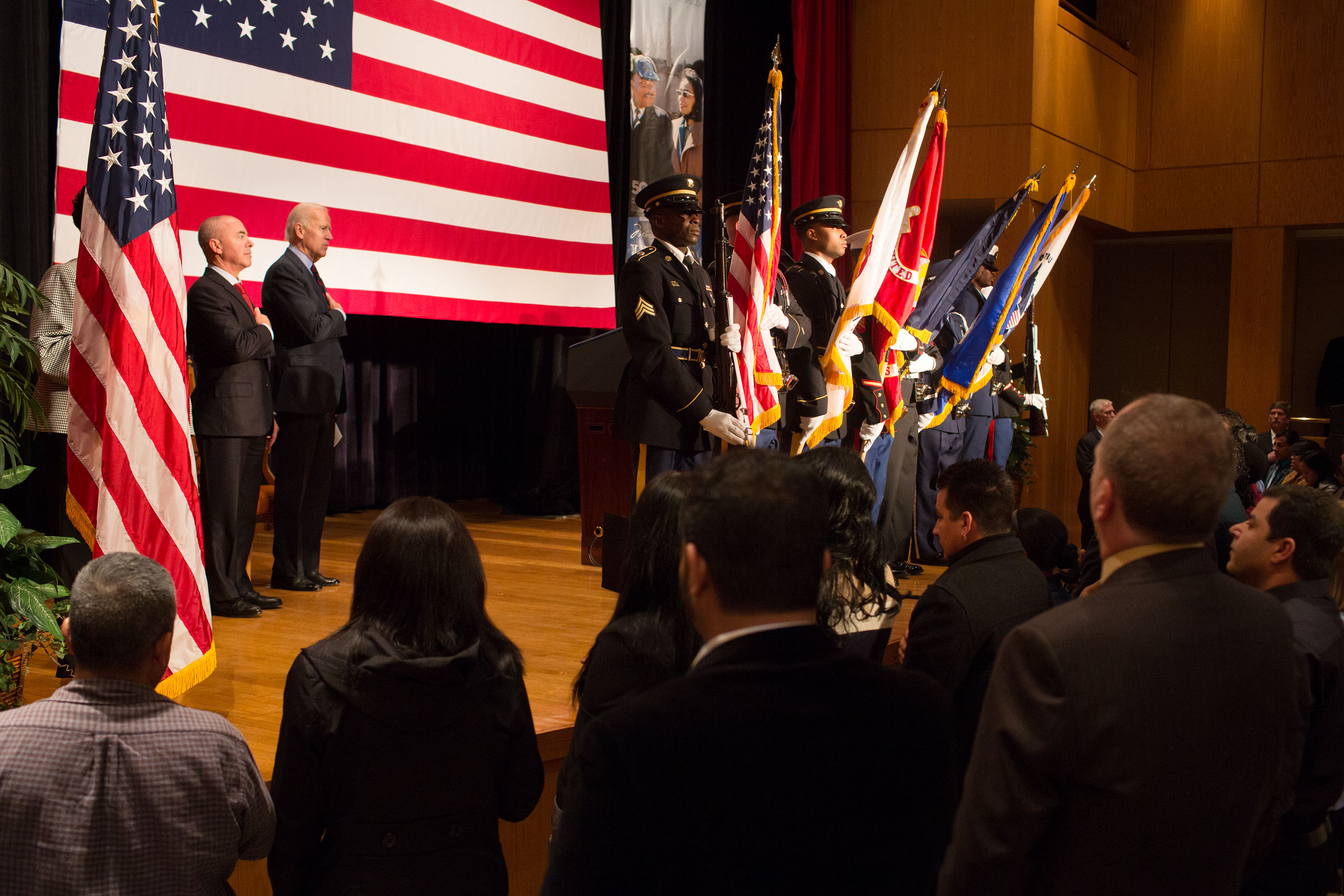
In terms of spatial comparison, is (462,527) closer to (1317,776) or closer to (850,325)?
(1317,776)

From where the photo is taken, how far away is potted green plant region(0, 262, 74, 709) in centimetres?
249

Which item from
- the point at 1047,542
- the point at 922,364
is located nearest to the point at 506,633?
the point at 1047,542

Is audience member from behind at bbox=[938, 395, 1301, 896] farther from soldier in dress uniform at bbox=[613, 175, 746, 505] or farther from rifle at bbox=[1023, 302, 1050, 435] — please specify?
rifle at bbox=[1023, 302, 1050, 435]

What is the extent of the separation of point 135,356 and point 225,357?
1077 millimetres

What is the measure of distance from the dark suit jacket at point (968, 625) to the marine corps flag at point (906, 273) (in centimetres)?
240

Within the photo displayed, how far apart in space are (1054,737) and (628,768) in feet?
1.46

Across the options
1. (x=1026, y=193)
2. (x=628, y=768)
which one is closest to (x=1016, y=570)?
(x=628, y=768)

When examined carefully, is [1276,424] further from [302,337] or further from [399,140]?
[302,337]

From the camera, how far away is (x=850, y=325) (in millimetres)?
4273

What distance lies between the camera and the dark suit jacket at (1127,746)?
1.14 m

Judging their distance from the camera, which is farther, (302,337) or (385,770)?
(302,337)

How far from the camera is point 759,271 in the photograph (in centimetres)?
389

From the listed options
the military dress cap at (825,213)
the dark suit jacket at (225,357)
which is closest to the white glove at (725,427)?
the military dress cap at (825,213)

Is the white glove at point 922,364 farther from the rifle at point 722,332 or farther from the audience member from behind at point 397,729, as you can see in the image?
the audience member from behind at point 397,729
